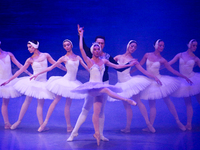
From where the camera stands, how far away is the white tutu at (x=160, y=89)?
4.20m

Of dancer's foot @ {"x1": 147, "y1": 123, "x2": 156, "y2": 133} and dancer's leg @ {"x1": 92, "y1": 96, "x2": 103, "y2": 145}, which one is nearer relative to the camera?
dancer's leg @ {"x1": 92, "y1": 96, "x2": 103, "y2": 145}

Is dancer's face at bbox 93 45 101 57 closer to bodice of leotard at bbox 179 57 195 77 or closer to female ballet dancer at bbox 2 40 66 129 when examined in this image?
female ballet dancer at bbox 2 40 66 129

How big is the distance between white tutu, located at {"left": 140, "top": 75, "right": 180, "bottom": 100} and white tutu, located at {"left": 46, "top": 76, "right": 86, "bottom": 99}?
3.58 ft

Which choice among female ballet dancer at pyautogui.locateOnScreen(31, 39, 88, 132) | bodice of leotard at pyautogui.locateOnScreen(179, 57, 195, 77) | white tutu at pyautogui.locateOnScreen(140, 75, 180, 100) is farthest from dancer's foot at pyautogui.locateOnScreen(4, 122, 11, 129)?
bodice of leotard at pyautogui.locateOnScreen(179, 57, 195, 77)

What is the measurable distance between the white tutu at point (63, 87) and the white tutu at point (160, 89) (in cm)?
109

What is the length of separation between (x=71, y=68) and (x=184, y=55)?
6.85 feet

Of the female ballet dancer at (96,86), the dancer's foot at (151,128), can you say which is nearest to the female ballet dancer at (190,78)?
the dancer's foot at (151,128)

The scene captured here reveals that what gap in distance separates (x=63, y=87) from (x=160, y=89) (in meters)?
1.67

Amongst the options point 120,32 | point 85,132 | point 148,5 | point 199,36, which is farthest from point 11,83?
point 199,36

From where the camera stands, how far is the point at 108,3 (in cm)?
677

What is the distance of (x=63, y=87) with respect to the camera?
414 centimetres

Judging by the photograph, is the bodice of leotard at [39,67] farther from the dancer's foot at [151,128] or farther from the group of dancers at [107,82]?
the dancer's foot at [151,128]

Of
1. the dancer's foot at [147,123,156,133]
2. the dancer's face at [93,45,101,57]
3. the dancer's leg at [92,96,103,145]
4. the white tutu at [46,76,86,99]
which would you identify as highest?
the dancer's face at [93,45,101,57]

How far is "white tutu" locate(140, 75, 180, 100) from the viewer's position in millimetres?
4203
